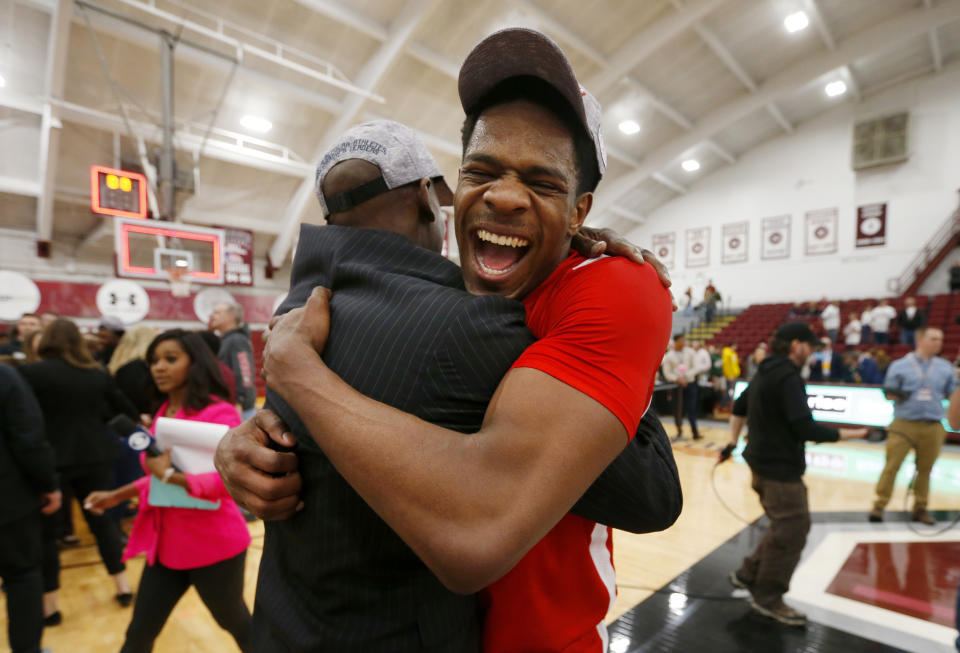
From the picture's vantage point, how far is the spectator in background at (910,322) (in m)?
10.6

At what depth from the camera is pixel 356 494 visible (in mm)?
755

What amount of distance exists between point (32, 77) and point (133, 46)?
220cm

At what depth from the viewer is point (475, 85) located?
0.96m

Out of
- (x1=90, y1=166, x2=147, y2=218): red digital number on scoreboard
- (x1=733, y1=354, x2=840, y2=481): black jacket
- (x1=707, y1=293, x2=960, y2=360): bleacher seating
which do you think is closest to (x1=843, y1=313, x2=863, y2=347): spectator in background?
(x1=707, y1=293, x2=960, y2=360): bleacher seating

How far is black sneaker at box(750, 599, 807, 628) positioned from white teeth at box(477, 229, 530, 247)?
3387 mm

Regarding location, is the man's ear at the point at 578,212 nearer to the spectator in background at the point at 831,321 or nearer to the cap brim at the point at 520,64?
the cap brim at the point at 520,64

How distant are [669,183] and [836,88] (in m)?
5.10

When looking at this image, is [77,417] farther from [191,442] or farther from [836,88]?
[836,88]

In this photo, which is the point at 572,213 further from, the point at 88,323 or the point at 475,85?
the point at 88,323

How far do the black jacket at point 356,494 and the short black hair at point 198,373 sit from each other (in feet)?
5.50

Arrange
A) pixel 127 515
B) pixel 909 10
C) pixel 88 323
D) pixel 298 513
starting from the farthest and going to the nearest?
pixel 88 323
pixel 909 10
pixel 127 515
pixel 298 513

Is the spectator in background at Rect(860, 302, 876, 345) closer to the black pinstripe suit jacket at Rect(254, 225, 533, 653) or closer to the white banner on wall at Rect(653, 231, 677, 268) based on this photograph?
the white banner on wall at Rect(653, 231, 677, 268)

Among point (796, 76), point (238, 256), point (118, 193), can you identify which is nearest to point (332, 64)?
point (118, 193)

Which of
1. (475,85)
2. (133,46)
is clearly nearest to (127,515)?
(475,85)
